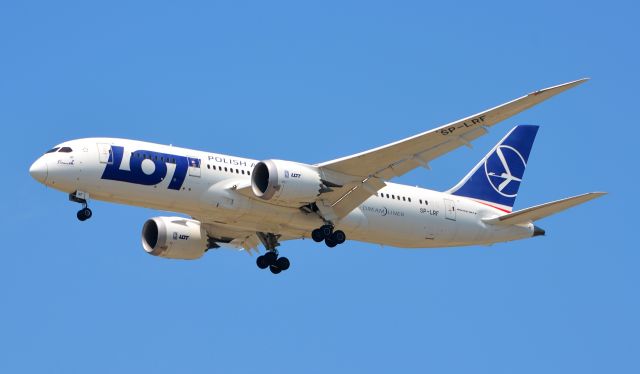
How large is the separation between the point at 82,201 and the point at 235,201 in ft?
18.2

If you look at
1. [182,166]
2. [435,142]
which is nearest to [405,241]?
[435,142]

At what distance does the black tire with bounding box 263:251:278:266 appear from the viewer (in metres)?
54.0

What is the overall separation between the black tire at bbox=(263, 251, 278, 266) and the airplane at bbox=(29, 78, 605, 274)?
4 centimetres

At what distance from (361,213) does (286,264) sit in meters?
4.34

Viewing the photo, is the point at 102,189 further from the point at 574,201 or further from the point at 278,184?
the point at 574,201

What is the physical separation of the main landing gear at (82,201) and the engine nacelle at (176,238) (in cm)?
691

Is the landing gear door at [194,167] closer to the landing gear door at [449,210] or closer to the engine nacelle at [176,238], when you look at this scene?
Answer: the engine nacelle at [176,238]

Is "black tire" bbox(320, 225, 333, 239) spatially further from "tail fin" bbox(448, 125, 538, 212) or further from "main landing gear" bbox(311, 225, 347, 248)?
"tail fin" bbox(448, 125, 538, 212)

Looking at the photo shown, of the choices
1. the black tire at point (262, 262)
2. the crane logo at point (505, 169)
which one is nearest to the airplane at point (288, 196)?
the black tire at point (262, 262)

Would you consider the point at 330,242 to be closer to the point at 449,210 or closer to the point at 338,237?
the point at 338,237

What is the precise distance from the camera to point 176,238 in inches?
2143

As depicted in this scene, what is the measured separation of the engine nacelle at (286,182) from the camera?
48.3 meters

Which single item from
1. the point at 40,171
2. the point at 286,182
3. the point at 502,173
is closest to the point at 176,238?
the point at 286,182

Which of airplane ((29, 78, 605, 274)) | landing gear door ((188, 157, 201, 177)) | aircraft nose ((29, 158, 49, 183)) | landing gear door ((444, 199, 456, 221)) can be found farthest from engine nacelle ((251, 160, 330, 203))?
aircraft nose ((29, 158, 49, 183))
